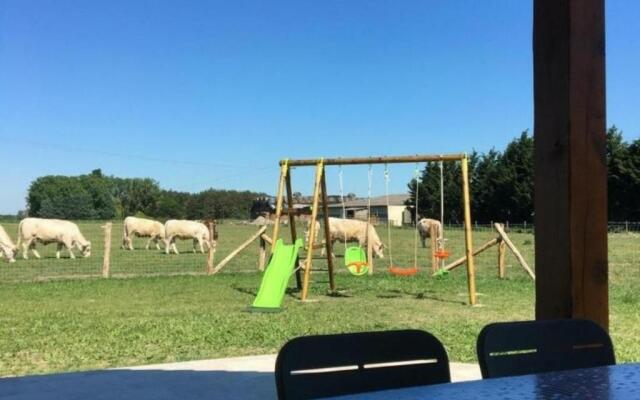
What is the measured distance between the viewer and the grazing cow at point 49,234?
2072 cm

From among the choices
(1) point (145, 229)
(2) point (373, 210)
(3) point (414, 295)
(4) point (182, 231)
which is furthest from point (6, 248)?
(2) point (373, 210)

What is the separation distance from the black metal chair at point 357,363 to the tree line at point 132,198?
3158 inches

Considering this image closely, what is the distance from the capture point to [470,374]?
462 cm

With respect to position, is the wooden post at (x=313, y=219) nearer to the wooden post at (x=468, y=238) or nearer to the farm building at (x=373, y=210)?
the wooden post at (x=468, y=238)

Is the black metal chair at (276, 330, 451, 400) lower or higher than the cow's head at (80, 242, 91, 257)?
higher

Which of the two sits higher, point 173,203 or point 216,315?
point 173,203

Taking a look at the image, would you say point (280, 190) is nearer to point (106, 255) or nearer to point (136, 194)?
point (106, 255)

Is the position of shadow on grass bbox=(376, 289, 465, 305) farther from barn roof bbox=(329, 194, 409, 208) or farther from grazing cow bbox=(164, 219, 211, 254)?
grazing cow bbox=(164, 219, 211, 254)

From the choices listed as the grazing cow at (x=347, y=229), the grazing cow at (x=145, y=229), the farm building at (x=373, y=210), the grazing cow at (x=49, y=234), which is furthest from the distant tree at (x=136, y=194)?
the grazing cow at (x=347, y=229)

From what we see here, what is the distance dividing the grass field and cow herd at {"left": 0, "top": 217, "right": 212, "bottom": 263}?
3.81m

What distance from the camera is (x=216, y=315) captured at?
321 inches

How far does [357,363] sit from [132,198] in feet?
364

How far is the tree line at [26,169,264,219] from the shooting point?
89.0 m

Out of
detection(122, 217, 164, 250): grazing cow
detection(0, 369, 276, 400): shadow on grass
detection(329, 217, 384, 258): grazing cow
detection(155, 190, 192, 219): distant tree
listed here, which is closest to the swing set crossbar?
detection(0, 369, 276, 400): shadow on grass
